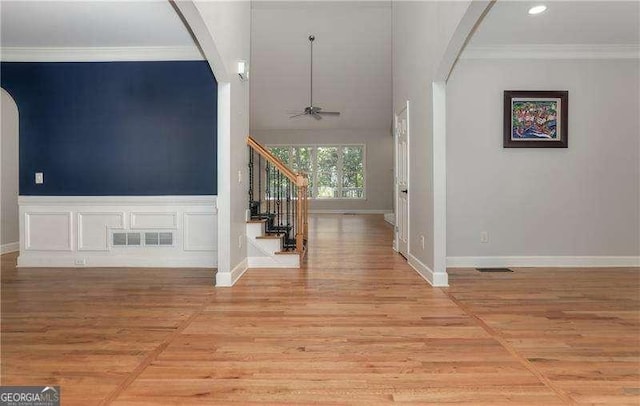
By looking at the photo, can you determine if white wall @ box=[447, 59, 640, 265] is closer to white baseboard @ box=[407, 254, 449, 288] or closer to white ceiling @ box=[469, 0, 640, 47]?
white ceiling @ box=[469, 0, 640, 47]

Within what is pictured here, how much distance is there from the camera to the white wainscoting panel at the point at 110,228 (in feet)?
16.2

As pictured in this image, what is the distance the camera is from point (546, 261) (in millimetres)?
4887

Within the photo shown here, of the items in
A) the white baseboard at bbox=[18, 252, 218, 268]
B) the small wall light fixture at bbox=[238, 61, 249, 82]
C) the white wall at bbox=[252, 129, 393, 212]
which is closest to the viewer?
the small wall light fixture at bbox=[238, 61, 249, 82]

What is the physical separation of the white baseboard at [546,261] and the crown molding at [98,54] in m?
4.22

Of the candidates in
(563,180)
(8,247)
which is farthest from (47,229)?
(563,180)

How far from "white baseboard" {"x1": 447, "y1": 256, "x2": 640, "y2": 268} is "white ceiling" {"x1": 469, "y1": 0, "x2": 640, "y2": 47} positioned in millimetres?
2668

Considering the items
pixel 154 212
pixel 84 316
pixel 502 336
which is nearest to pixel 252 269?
pixel 154 212

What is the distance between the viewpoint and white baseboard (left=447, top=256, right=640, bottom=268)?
487cm

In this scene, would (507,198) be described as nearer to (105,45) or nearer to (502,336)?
(502,336)

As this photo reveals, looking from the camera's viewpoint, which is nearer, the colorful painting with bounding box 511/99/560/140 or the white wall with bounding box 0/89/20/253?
the colorful painting with bounding box 511/99/560/140

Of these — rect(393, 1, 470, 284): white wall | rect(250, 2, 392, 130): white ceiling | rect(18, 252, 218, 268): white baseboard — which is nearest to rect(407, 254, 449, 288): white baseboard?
rect(393, 1, 470, 284): white wall

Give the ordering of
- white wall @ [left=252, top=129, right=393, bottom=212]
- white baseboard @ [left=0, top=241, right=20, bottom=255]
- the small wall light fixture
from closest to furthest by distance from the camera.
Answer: the small wall light fixture, white baseboard @ [left=0, top=241, right=20, bottom=255], white wall @ [left=252, top=129, right=393, bottom=212]

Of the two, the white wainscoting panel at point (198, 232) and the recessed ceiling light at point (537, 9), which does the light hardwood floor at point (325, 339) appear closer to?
the white wainscoting panel at point (198, 232)

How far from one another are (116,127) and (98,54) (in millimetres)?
939
